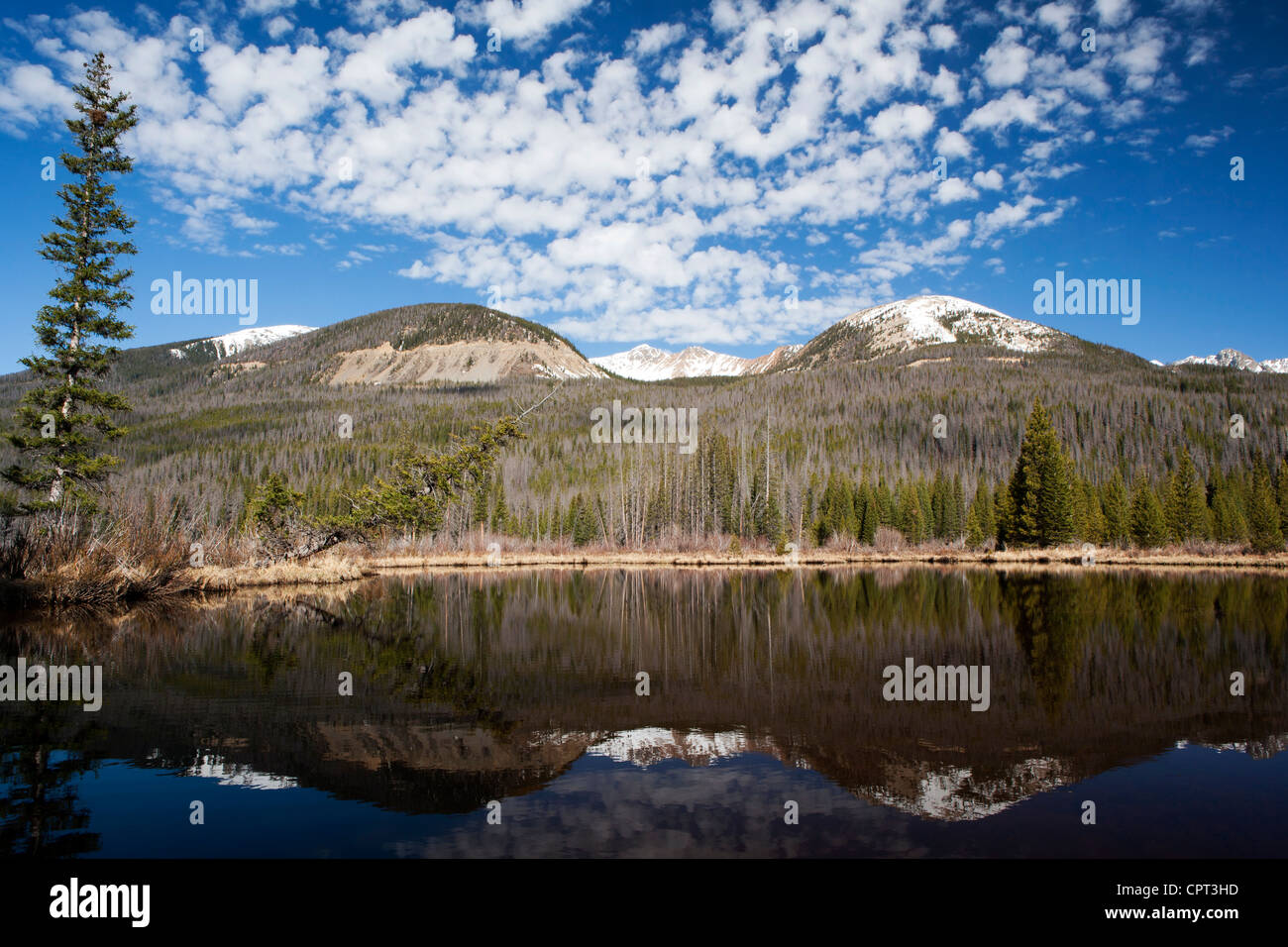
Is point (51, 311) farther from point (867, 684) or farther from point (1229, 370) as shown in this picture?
point (1229, 370)

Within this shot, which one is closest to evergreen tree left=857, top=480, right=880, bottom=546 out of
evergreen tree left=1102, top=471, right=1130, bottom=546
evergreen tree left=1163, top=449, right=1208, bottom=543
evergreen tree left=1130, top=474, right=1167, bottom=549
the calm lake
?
evergreen tree left=1102, top=471, right=1130, bottom=546

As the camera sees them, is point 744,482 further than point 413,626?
Yes

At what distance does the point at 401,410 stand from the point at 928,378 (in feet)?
430

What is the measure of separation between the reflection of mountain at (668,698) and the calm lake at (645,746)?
0.17 ft

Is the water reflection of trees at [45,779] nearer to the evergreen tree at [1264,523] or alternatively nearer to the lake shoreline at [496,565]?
the lake shoreline at [496,565]

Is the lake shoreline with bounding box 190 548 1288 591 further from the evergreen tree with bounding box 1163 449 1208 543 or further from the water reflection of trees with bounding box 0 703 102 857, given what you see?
the water reflection of trees with bounding box 0 703 102 857

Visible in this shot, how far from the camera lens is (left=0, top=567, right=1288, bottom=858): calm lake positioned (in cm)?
539

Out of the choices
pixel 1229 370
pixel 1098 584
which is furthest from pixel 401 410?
pixel 1229 370

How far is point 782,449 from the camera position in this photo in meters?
124

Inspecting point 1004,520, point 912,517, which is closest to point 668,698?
point 1004,520

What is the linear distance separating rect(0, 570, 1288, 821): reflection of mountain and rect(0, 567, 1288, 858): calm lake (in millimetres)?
52

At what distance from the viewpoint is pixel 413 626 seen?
58.9 ft

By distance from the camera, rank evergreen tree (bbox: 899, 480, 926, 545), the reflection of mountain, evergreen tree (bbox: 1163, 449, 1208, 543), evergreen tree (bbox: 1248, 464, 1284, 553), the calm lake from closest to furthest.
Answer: the calm lake → the reflection of mountain → evergreen tree (bbox: 1248, 464, 1284, 553) → evergreen tree (bbox: 1163, 449, 1208, 543) → evergreen tree (bbox: 899, 480, 926, 545)
